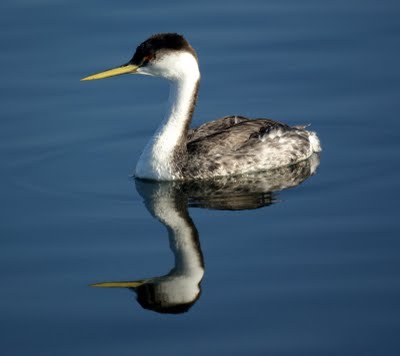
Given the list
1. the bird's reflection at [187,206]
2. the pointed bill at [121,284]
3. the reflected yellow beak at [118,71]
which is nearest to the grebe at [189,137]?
the reflected yellow beak at [118,71]

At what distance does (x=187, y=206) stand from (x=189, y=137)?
1421 mm

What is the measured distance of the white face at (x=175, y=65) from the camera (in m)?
12.9

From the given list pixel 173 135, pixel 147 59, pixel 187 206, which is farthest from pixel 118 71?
pixel 187 206

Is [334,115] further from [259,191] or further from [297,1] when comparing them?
[297,1]

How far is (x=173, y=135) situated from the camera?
13203 millimetres

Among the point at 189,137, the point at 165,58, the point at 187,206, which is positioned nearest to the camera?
the point at 187,206

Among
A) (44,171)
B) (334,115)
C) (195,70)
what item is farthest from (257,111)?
(44,171)

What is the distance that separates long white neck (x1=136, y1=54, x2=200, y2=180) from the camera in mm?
13023

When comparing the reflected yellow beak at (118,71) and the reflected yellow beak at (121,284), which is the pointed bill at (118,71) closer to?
the reflected yellow beak at (118,71)

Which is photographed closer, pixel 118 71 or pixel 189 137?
pixel 118 71

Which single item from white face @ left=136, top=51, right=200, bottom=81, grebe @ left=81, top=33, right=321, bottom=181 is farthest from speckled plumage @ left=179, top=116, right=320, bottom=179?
white face @ left=136, top=51, right=200, bottom=81

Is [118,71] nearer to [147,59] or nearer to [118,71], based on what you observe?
[118,71]

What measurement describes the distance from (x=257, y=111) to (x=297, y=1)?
3374 millimetres

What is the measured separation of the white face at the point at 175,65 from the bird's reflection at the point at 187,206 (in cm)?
116
